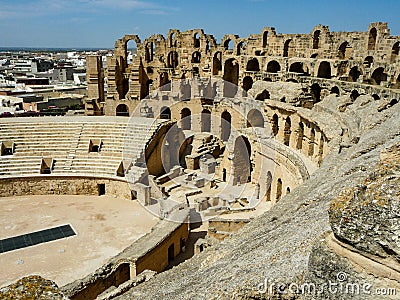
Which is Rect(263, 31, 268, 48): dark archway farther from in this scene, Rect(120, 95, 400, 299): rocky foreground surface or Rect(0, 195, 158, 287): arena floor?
Rect(120, 95, 400, 299): rocky foreground surface

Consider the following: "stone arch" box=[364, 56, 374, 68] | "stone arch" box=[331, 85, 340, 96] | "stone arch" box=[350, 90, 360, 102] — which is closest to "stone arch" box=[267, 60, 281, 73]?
"stone arch" box=[364, 56, 374, 68]

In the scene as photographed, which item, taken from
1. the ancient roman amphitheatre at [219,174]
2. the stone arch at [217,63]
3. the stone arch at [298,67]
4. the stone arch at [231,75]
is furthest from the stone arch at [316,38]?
the stone arch at [217,63]

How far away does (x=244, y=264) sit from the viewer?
4.52 m

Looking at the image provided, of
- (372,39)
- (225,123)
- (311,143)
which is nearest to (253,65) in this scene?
(225,123)

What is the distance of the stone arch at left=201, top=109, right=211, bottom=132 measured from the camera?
25312 mm

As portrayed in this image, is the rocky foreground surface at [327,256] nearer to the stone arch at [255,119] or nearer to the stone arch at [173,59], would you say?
the stone arch at [255,119]

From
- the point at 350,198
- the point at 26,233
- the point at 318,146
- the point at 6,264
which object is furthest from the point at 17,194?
the point at 350,198

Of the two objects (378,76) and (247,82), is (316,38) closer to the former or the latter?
(247,82)

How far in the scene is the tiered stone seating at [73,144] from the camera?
1892 cm

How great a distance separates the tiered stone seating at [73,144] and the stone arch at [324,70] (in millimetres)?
10920

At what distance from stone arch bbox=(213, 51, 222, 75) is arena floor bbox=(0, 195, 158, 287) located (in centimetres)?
1529

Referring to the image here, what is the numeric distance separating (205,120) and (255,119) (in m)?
4.60

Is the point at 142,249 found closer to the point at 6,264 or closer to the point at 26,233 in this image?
the point at 6,264

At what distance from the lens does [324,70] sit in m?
23.3
